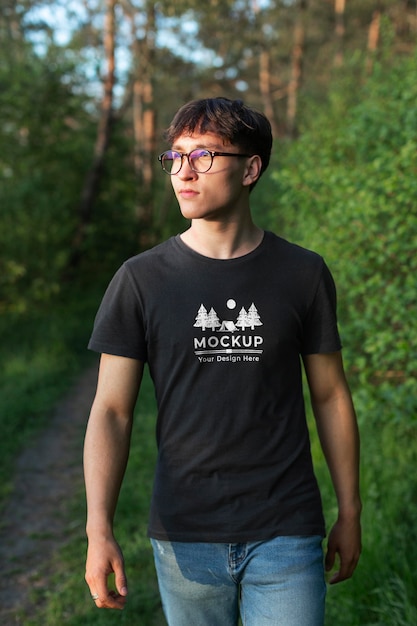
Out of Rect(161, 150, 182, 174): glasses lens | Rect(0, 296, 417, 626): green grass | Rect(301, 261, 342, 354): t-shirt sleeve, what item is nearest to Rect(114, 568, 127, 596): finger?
Rect(301, 261, 342, 354): t-shirt sleeve

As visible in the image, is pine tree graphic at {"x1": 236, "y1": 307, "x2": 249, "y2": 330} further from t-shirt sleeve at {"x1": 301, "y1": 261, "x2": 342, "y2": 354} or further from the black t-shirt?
t-shirt sleeve at {"x1": 301, "y1": 261, "x2": 342, "y2": 354}

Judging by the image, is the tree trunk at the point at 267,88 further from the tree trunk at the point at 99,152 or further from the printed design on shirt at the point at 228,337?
the printed design on shirt at the point at 228,337

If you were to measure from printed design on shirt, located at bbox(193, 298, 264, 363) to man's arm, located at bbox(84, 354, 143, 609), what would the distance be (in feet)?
0.71

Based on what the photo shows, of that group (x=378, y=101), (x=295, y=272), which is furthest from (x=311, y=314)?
(x=378, y=101)

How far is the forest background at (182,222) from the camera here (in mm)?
4695

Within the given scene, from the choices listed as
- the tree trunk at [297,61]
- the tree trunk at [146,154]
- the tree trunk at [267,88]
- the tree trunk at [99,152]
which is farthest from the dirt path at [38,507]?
the tree trunk at [267,88]

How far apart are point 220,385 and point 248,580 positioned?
0.55 m

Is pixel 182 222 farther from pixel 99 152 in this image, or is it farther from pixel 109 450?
pixel 109 450

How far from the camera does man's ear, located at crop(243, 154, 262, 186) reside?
89.3 inches

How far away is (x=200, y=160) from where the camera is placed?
218 cm

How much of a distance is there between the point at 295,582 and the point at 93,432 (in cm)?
69

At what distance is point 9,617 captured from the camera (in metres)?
4.32

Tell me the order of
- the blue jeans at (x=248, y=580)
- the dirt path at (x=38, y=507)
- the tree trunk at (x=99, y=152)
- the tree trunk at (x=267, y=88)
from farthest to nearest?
the tree trunk at (x=267, y=88) → the tree trunk at (x=99, y=152) → the dirt path at (x=38, y=507) → the blue jeans at (x=248, y=580)

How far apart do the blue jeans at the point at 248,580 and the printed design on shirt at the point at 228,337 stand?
20.1 inches
